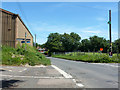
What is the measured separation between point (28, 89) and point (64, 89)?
1431mm

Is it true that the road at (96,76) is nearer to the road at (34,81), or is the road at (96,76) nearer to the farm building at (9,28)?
the road at (34,81)

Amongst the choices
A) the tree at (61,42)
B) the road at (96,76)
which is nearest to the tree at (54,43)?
the tree at (61,42)

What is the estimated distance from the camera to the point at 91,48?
107875 mm

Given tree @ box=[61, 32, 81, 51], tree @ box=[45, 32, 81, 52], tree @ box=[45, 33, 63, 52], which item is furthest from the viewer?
tree @ box=[61, 32, 81, 51]

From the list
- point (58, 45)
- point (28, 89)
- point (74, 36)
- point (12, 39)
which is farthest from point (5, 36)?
point (74, 36)

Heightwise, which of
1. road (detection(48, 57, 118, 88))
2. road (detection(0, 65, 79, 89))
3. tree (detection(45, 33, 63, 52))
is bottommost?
Result: road (detection(48, 57, 118, 88))

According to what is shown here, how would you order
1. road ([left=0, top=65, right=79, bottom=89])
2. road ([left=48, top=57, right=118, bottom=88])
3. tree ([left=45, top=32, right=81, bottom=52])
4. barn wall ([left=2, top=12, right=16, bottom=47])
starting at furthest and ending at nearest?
tree ([left=45, top=32, right=81, bottom=52]) < barn wall ([left=2, top=12, right=16, bottom=47]) < road ([left=48, top=57, right=118, bottom=88]) < road ([left=0, top=65, right=79, bottom=89])

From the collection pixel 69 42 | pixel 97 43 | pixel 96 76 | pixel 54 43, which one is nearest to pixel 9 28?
pixel 96 76

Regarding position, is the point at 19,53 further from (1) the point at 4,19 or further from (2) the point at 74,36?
(2) the point at 74,36

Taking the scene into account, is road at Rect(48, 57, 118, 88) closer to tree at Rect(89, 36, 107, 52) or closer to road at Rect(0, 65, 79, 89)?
road at Rect(0, 65, 79, 89)

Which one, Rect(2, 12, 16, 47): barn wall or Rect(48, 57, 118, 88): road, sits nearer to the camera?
Rect(48, 57, 118, 88): road

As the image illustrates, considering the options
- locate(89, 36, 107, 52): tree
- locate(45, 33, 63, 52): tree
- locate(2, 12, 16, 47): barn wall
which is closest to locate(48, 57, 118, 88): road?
locate(2, 12, 16, 47): barn wall

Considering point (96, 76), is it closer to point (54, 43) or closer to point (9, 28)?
point (9, 28)

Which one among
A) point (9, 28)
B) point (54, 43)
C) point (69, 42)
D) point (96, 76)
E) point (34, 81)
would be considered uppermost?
point (69, 42)
